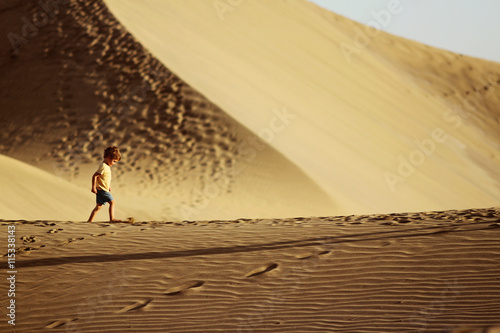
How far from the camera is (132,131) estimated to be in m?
15.5

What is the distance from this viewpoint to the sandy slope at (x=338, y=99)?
Answer: 16.9 m

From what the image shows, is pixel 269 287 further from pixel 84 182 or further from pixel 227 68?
pixel 227 68

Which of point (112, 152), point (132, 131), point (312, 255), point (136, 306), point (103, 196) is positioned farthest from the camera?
point (132, 131)

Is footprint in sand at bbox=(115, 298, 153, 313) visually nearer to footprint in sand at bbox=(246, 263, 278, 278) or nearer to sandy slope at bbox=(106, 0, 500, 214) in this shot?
footprint in sand at bbox=(246, 263, 278, 278)

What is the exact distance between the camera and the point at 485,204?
64.4 ft

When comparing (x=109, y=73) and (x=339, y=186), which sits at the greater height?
(x=109, y=73)

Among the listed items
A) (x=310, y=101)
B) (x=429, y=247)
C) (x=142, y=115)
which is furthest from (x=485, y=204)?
(x=429, y=247)

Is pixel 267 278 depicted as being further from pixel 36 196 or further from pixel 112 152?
pixel 36 196

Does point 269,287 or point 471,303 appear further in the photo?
point 269,287

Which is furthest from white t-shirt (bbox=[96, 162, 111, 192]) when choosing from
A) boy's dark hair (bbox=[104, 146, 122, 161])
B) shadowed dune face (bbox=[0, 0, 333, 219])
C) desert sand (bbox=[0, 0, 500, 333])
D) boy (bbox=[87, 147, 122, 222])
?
shadowed dune face (bbox=[0, 0, 333, 219])

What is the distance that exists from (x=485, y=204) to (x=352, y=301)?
1503 centimetres

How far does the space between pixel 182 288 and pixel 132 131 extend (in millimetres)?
9557

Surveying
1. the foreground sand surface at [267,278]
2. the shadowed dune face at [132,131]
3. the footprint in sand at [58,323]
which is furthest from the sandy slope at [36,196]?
the footprint in sand at [58,323]

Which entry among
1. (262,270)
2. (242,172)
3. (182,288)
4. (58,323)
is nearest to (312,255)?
(262,270)
